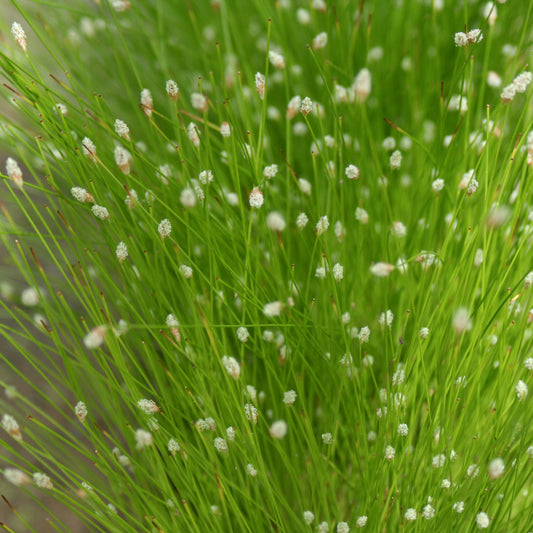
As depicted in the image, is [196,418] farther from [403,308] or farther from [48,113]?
[48,113]

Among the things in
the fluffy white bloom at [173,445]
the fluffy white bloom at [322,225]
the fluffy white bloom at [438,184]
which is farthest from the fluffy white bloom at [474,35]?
the fluffy white bloom at [173,445]

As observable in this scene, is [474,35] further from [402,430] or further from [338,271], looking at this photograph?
[402,430]

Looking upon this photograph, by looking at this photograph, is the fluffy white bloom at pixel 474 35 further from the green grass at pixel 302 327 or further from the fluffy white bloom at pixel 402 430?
the fluffy white bloom at pixel 402 430

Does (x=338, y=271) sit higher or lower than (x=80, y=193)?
lower

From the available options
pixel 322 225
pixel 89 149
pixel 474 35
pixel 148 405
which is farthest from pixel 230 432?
pixel 474 35

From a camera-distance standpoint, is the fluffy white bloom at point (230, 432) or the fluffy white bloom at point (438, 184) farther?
the fluffy white bloom at point (438, 184)

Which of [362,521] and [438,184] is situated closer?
[362,521]

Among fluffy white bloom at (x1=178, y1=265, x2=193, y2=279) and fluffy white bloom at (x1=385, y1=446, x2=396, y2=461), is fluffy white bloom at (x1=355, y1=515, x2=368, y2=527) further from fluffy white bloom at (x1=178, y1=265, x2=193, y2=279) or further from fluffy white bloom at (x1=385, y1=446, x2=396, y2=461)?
fluffy white bloom at (x1=178, y1=265, x2=193, y2=279)

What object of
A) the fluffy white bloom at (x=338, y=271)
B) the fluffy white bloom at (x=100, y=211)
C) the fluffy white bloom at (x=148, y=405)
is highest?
the fluffy white bloom at (x=100, y=211)

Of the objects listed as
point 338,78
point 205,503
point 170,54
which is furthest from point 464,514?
point 170,54

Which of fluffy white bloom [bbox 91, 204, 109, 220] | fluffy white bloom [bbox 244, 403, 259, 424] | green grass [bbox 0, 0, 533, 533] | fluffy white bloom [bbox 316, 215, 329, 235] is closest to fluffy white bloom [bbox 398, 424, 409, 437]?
green grass [bbox 0, 0, 533, 533]

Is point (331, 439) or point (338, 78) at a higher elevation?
point (338, 78)
